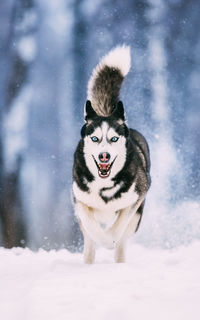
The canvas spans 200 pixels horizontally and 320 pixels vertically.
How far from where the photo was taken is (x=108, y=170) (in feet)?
10.4

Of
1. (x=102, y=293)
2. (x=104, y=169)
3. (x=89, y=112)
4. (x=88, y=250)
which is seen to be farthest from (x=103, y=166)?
(x=102, y=293)

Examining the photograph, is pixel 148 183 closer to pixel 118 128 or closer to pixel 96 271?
pixel 118 128

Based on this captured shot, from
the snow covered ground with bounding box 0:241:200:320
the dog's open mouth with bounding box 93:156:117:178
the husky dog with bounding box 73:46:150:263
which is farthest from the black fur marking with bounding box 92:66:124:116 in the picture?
the snow covered ground with bounding box 0:241:200:320

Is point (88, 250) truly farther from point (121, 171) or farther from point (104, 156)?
point (104, 156)

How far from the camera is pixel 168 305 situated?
1920mm

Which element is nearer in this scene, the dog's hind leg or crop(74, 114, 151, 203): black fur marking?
crop(74, 114, 151, 203): black fur marking

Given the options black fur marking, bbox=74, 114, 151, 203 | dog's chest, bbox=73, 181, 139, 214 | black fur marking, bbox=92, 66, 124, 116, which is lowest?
dog's chest, bbox=73, 181, 139, 214

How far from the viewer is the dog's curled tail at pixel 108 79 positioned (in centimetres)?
356

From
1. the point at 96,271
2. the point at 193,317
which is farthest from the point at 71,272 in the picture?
the point at 193,317

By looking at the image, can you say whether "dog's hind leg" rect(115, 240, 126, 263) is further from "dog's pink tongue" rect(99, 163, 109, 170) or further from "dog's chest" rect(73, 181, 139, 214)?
"dog's pink tongue" rect(99, 163, 109, 170)

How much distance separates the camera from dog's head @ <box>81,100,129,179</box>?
3.14 metres

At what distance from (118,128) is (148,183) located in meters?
0.70

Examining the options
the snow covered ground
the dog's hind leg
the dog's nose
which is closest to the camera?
the snow covered ground

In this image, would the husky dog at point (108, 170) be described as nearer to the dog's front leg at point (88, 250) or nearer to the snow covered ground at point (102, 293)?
the dog's front leg at point (88, 250)
